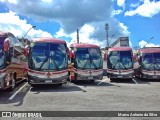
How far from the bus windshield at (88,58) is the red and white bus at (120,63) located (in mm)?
3469

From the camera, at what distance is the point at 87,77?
78.8 ft

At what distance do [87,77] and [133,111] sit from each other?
13.0 metres

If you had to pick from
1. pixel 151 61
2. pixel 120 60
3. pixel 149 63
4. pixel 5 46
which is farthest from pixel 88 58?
pixel 5 46

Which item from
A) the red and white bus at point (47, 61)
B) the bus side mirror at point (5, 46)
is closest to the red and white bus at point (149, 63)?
the red and white bus at point (47, 61)

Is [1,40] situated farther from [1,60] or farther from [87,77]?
Answer: [87,77]

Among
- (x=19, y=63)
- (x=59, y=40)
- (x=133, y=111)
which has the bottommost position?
(x=133, y=111)

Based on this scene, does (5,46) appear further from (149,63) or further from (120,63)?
(149,63)

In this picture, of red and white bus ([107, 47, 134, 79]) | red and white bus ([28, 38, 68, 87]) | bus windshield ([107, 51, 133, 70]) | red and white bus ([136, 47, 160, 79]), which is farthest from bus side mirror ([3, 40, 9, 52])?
red and white bus ([136, 47, 160, 79])

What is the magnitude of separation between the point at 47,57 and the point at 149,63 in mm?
12448

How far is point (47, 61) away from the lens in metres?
19.9

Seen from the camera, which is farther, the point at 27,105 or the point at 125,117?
the point at 27,105

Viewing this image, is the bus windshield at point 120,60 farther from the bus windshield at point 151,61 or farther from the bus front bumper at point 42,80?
the bus front bumper at point 42,80

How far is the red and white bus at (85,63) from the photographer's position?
949 inches

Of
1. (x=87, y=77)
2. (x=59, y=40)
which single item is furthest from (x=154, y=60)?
(x=59, y=40)
